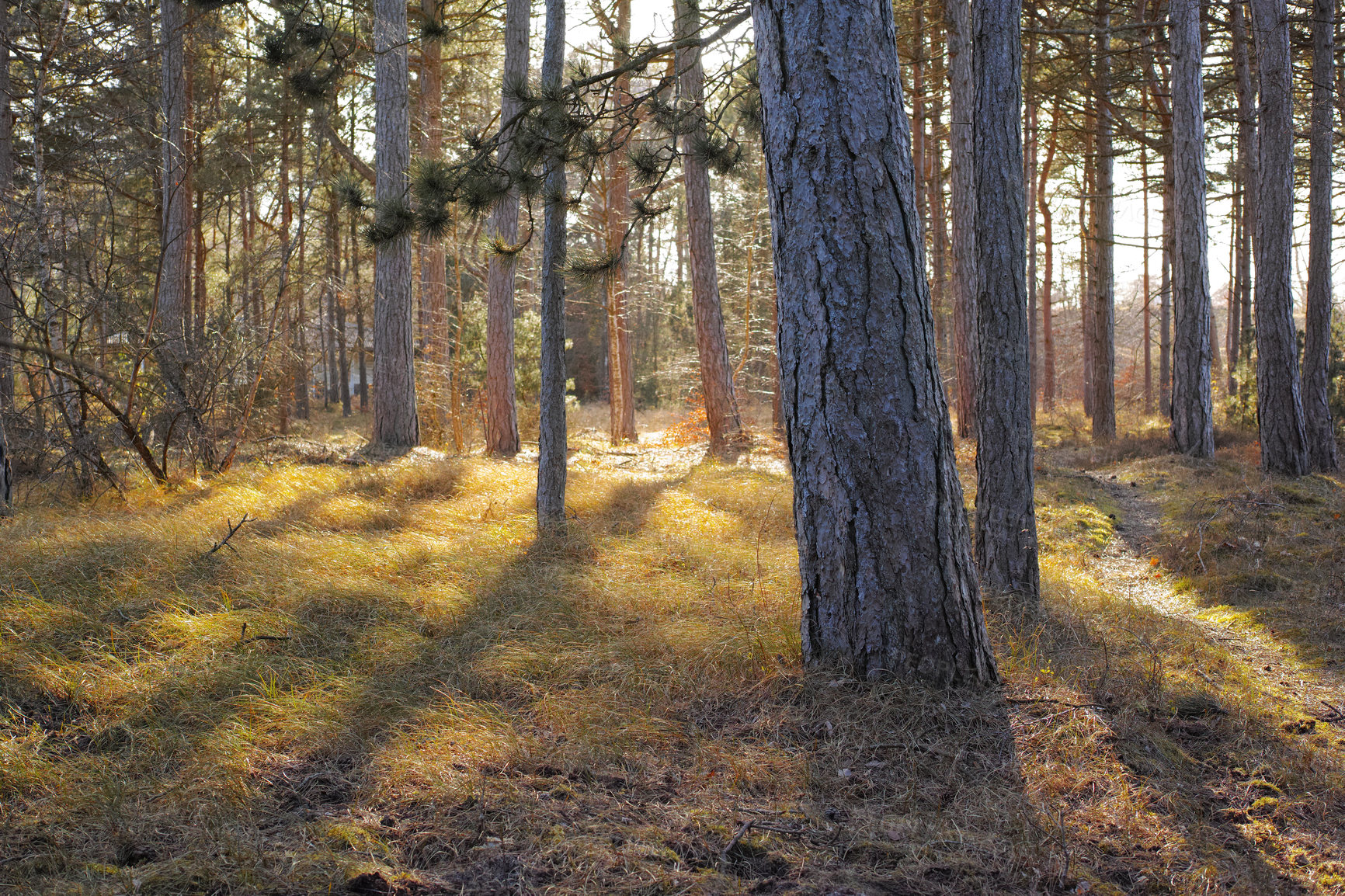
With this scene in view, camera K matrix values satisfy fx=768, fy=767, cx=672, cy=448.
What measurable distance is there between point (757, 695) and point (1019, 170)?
3257 mm

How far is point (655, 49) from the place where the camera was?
179 inches

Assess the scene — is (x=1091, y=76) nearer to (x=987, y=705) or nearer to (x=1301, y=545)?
(x=1301, y=545)

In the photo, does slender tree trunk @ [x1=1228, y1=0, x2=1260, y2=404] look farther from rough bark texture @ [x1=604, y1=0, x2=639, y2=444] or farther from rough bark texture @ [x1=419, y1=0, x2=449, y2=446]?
rough bark texture @ [x1=419, y1=0, x2=449, y2=446]

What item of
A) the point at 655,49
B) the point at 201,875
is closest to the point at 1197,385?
the point at 655,49

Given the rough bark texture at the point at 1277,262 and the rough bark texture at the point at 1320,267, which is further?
the rough bark texture at the point at 1320,267

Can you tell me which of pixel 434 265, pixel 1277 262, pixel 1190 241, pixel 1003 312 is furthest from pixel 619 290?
pixel 1277 262

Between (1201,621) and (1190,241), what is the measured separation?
653cm

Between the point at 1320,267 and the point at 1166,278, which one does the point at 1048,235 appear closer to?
the point at 1166,278

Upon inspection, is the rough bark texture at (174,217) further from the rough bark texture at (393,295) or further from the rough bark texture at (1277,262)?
the rough bark texture at (1277,262)

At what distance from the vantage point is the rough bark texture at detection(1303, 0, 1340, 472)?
829cm

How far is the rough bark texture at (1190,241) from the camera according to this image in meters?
9.09

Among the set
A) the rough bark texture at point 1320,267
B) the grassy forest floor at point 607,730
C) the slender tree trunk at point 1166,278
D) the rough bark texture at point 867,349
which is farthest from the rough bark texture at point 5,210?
the slender tree trunk at point 1166,278

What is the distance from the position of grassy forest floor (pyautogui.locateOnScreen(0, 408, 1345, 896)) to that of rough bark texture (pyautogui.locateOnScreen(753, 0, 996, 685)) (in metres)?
0.34

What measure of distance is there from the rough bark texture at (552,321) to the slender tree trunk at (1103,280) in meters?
9.85
